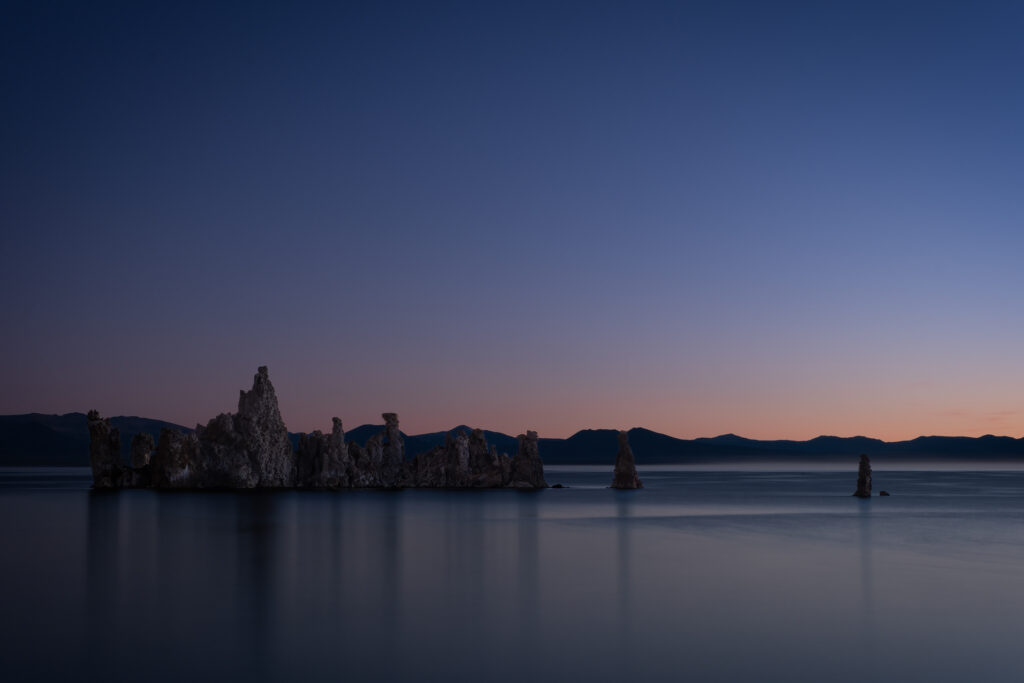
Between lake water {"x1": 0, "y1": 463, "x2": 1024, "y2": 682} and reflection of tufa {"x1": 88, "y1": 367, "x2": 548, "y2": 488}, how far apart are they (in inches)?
1242

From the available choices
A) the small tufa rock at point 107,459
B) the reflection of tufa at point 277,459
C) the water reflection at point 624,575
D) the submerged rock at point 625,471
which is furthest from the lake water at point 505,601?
the submerged rock at point 625,471

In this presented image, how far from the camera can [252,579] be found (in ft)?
80.8

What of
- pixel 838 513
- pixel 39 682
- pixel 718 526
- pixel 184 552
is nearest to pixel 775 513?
pixel 838 513

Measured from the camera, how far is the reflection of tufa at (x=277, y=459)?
255ft

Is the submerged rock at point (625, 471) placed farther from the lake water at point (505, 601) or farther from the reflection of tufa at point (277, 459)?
the lake water at point (505, 601)

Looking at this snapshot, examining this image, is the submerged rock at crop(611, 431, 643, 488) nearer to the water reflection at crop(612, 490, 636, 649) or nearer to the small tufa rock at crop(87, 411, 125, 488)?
the water reflection at crop(612, 490, 636, 649)

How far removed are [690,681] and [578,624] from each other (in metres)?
4.76

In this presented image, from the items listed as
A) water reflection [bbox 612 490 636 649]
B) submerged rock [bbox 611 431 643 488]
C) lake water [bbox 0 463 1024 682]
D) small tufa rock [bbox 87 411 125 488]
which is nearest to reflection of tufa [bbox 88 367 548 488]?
small tufa rock [bbox 87 411 125 488]

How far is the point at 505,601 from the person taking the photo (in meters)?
21.6

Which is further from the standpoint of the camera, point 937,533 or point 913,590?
point 937,533

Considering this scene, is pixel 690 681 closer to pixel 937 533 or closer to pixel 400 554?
pixel 400 554

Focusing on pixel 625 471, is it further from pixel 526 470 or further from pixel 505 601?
pixel 505 601

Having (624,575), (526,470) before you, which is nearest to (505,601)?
(624,575)

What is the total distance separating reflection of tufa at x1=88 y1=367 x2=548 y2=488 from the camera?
77625 millimetres
